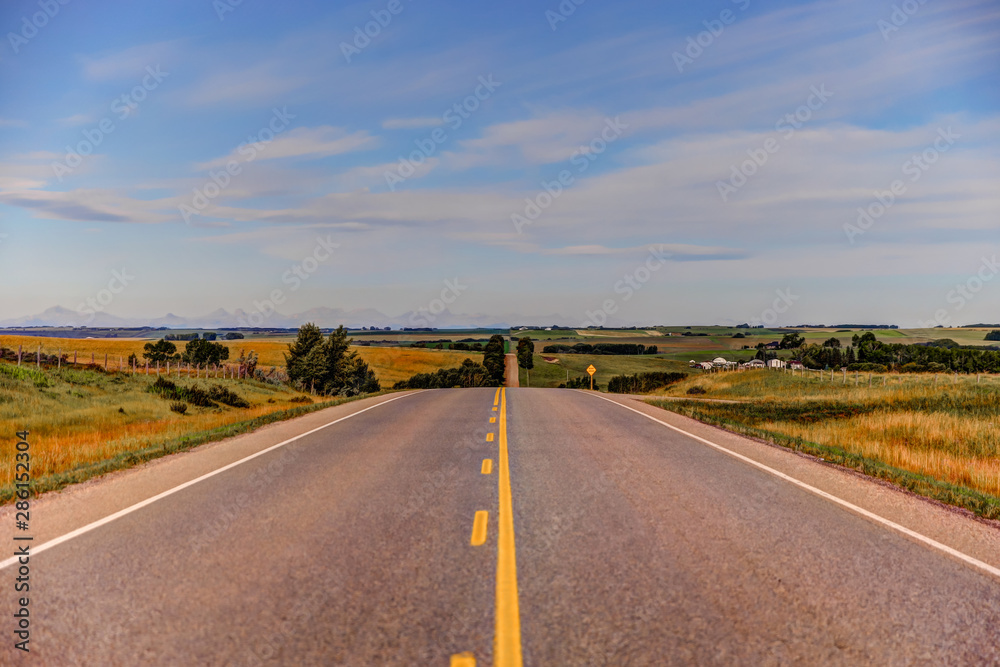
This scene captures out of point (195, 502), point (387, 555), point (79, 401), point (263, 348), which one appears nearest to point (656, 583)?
point (387, 555)

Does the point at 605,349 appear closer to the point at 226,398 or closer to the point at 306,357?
the point at 306,357

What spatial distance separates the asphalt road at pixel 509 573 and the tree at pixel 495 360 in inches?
4012

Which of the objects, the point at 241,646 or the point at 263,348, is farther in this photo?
the point at 263,348

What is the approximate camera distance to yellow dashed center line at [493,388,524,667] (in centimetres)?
417

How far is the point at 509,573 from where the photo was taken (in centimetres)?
565

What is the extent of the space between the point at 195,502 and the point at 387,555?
3564 millimetres

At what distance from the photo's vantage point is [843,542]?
269 inches

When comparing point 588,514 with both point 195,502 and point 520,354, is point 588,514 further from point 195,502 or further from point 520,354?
point 520,354

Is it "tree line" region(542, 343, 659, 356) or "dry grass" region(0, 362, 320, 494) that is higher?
"dry grass" region(0, 362, 320, 494)

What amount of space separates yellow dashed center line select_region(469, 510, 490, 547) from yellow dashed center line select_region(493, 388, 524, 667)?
0.48 ft

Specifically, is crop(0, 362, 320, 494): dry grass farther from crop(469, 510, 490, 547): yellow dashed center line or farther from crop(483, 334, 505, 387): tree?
crop(483, 334, 505, 387): tree

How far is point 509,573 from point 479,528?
1497mm

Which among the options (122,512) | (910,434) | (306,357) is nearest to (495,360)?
(306,357)

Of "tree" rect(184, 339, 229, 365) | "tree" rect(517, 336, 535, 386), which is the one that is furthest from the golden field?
"tree" rect(517, 336, 535, 386)
